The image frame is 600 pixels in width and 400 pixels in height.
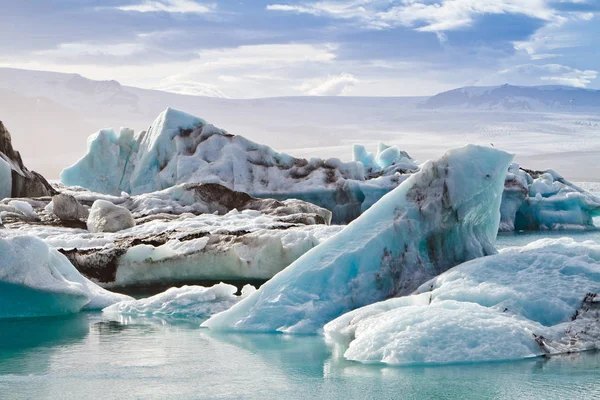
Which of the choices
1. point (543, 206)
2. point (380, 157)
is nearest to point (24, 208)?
point (543, 206)

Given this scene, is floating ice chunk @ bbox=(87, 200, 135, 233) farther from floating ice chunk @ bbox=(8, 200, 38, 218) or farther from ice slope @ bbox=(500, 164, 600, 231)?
ice slope @ bbox=(500, 164, 600, 231)

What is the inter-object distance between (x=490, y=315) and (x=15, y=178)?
56.8 ft

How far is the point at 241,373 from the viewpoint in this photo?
24.3 ft

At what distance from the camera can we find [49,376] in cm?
742

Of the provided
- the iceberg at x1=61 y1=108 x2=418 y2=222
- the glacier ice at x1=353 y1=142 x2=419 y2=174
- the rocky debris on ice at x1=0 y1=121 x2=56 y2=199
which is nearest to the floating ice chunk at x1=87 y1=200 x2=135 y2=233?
the rocky debris on ice at x1=0 y1=121 x2=56 y2=199

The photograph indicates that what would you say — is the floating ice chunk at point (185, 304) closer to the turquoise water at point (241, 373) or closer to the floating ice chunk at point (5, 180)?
the turquoise water at point (241, 373)

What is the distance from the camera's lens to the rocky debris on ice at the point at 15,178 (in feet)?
71.9

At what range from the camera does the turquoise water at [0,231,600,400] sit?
6.59 meters

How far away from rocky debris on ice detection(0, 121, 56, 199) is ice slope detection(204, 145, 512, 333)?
13782 millimetres

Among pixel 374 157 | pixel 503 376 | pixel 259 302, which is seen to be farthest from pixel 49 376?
pixel 374 157

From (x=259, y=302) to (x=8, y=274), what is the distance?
10.3 feet

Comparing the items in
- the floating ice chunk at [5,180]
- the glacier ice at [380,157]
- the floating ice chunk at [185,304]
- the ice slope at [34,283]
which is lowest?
the floating ice chunk at [185,304]

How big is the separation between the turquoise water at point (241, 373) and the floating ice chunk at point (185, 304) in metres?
1.45

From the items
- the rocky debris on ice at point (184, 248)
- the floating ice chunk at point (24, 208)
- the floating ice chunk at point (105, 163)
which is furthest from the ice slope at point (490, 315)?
the floating ice chunk at point (105, 163)
